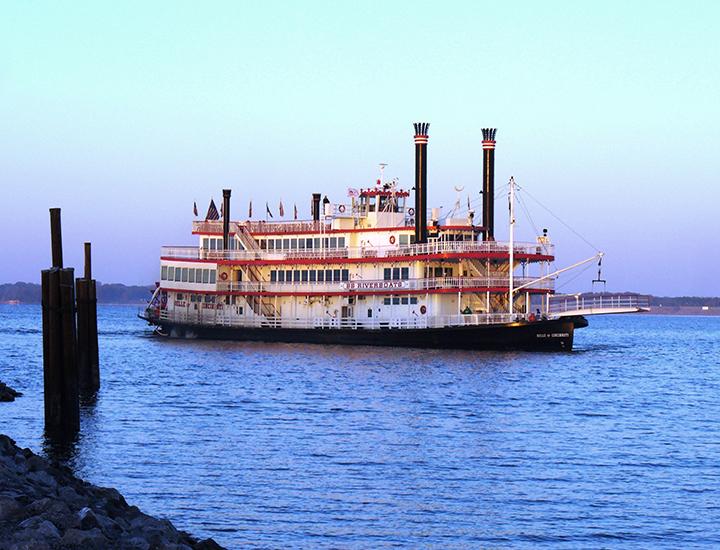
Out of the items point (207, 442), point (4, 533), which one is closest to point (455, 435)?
point (207, 442)

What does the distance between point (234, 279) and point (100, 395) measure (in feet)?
107

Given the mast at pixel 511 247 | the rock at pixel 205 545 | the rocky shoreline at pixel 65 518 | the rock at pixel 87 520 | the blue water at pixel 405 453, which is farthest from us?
the mast at pixel 511 247

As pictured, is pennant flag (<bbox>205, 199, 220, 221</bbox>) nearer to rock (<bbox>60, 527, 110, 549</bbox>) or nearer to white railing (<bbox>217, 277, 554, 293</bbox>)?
white railing (<bbox>217, 277, 554, 293</bbox>)

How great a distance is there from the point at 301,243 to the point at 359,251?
4.95m

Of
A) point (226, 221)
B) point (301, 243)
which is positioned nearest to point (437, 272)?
point (301, 243)

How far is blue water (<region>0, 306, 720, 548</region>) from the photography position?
782 inches

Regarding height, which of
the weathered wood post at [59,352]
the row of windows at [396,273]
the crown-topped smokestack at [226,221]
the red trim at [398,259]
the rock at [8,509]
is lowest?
the rock at [8,509]

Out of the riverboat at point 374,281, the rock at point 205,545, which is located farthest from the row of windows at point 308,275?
the rock at point 205,545

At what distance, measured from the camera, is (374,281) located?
6350cm

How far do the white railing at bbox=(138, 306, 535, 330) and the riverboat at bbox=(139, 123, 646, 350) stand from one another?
0.25 ft

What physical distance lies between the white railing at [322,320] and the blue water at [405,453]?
6856 mm

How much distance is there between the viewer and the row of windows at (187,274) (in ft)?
235

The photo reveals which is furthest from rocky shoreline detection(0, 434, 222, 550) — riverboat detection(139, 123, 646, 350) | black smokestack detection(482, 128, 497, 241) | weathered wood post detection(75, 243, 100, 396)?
black smokestack detection(482, 128, 497, 241)

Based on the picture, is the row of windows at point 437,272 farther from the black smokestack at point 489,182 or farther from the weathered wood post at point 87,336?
the weathered wood post at point 87,336
